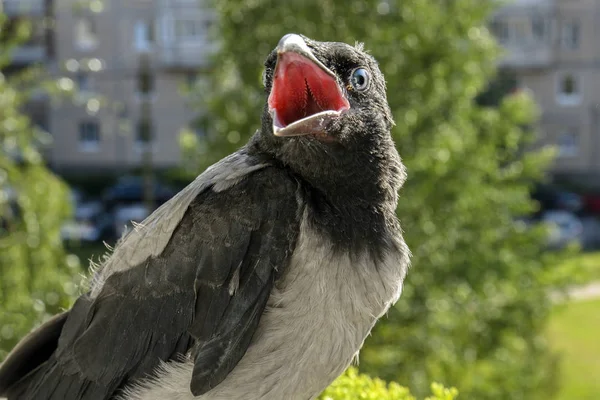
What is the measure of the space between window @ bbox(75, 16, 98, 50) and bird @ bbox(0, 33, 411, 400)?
29.1 meters

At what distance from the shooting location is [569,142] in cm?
3041

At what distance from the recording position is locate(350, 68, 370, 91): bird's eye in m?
2.32

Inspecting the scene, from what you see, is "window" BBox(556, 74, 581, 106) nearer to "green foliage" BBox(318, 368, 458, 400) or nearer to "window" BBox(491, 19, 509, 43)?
"window" BBox(491, 19, 509, 43)

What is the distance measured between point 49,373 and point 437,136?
22.6 ft

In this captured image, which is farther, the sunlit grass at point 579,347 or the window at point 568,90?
the window at point 568,90

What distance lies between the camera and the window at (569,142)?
2962cm

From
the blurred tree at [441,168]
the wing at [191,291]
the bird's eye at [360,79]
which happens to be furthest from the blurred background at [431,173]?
the bird's eye at [360,79]

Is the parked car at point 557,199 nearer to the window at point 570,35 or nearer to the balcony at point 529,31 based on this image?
the balcony at point 529,31

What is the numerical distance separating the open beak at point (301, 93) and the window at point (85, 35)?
29.3 m

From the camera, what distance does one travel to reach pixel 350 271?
231 cm

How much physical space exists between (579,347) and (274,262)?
17624mm

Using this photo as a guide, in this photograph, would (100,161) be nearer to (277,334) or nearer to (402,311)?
A: (402,311)

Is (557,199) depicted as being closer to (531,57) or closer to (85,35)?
(531,57)

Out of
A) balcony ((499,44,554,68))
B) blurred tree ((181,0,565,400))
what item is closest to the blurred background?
blurred tree ((181,0,565,400))
